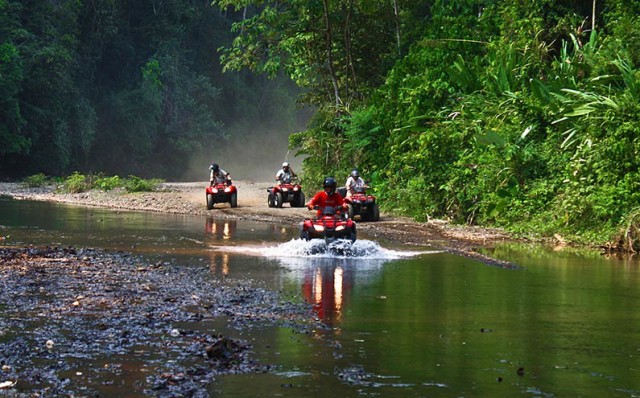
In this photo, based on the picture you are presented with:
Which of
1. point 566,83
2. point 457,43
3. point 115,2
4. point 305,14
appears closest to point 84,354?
point 566,83

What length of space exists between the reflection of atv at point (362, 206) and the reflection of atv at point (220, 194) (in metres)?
7.29

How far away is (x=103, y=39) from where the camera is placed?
72000mm

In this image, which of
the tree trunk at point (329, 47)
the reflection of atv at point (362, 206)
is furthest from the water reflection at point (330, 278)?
the tree trunk at point (329, 47)

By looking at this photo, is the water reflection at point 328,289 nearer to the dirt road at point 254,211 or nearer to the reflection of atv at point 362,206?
the dirt road at point 254,211

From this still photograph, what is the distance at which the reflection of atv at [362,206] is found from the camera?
3119 centimetres

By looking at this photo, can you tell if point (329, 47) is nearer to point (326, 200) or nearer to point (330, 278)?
point (326, 200)

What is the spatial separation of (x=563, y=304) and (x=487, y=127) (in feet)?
52.4

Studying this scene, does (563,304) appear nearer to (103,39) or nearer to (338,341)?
(338,341)

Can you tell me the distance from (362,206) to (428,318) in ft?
58.6

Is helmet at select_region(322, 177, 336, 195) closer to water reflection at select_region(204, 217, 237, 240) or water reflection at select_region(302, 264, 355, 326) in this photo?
water reflection at select_region(302, 264, 355, 326)

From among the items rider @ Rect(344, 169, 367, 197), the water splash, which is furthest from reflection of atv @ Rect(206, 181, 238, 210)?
the water splash

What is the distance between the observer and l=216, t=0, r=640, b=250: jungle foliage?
26.1 metres

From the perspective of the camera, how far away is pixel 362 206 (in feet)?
103

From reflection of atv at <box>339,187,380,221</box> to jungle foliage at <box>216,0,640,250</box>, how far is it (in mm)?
1726
